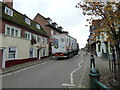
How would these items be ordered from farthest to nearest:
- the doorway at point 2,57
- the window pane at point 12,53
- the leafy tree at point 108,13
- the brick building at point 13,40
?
the window pane at point 12,53, the brick building at point 13,40, the doorway at point 2,57, the leafy tree at point 108,13

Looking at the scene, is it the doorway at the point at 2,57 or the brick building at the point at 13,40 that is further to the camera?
the brick building at the point at 13,40

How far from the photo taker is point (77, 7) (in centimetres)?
607

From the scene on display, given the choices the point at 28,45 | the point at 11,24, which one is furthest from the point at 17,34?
the point at 28,45

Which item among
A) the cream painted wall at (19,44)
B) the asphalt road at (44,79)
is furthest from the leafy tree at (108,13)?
the cream painted wall at (19,44)

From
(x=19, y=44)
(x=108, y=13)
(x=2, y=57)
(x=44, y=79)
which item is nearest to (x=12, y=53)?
(x=2, y=57)

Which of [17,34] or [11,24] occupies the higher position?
[11,24]

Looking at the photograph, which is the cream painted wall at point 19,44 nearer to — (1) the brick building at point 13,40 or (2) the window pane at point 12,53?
(1) the brick building at point 13,40

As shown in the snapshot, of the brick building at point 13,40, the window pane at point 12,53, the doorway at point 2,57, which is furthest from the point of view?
the window pane at point 12,53

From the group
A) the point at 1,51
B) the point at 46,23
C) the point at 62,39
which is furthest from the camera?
the point at 46,23

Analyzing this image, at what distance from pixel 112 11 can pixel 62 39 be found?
1345cm

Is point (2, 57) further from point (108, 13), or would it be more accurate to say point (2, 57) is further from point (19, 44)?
point (108, 13)

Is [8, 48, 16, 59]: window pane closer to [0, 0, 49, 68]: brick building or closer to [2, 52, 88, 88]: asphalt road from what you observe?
[0, 0, 49, 68]: brick building

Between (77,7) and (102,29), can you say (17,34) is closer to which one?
(77,7)

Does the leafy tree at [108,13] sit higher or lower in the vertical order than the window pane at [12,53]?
higher
